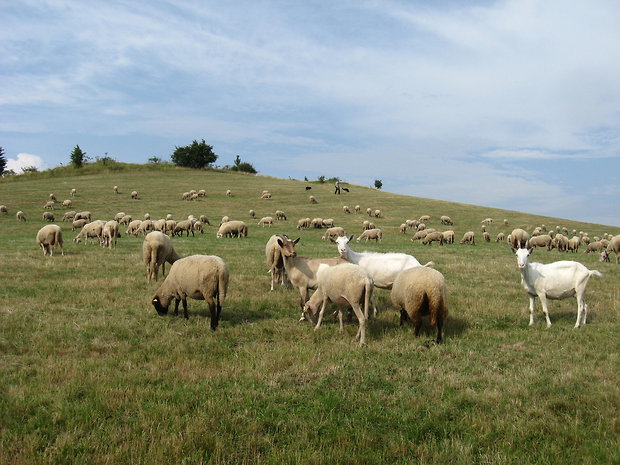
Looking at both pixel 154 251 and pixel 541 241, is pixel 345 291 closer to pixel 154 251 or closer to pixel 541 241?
pixel 154 251

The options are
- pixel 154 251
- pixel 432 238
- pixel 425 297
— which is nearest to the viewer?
pixel 425 297

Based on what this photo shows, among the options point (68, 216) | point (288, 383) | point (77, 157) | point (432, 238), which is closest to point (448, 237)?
point (432, 238)

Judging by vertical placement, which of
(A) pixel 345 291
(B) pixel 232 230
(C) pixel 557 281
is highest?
(C) pixel 557 281

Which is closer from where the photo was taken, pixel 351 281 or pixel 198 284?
pixel 351 281

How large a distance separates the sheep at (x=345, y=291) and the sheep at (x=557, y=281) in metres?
4.24

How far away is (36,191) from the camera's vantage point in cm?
5825

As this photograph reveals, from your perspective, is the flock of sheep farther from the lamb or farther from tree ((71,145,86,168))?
tree ((71,145,86,168))

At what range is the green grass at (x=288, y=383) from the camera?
4.95 m

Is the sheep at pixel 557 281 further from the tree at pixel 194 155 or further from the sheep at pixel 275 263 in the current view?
the tree at pixel 194 155

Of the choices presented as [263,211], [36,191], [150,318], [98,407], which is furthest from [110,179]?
[98,407]

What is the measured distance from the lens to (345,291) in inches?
377

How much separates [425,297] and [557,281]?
3.94 metres

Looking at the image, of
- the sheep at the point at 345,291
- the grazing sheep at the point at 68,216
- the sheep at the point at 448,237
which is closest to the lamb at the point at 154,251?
the sheep at the point at 345,291

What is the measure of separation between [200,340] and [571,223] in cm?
6091
